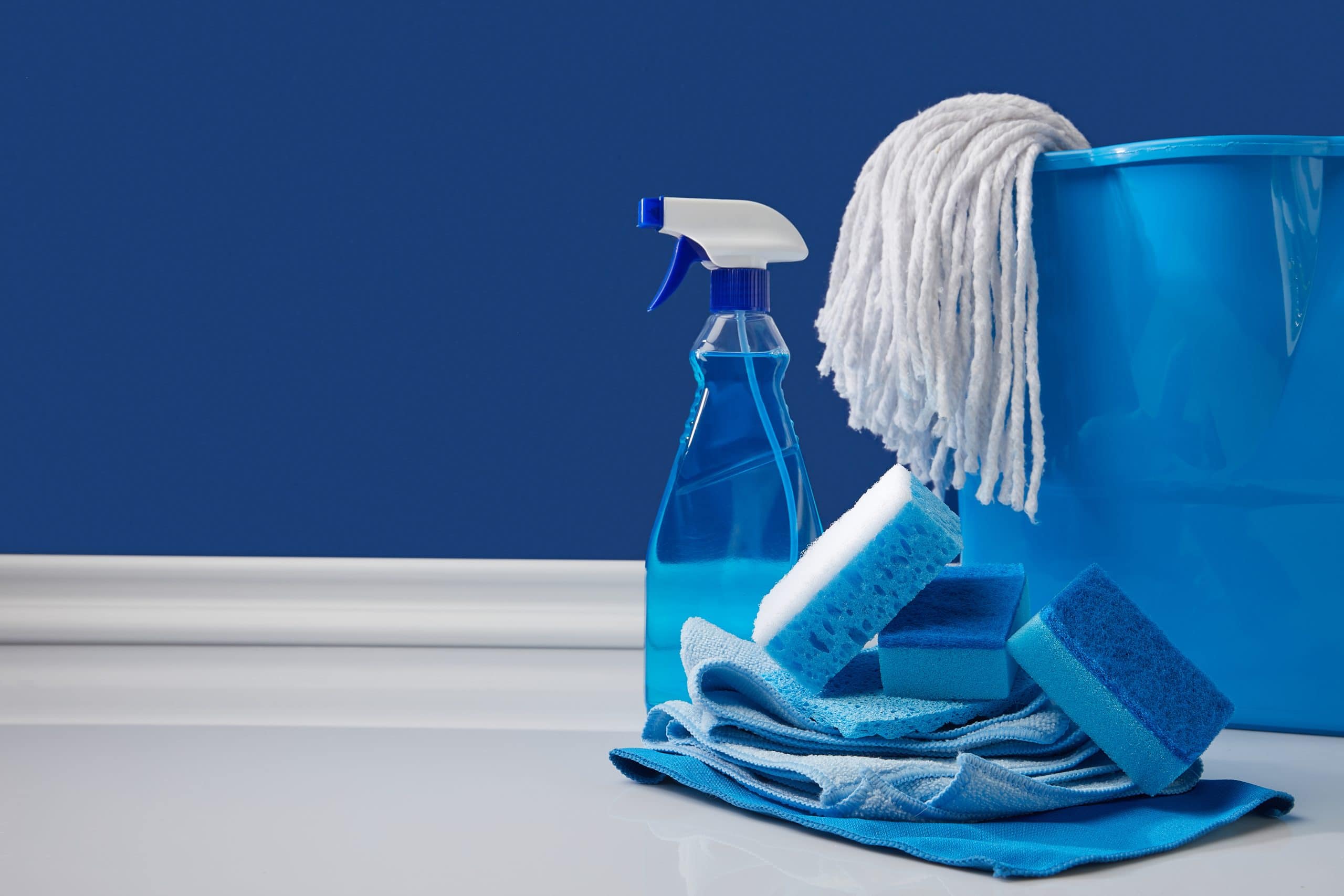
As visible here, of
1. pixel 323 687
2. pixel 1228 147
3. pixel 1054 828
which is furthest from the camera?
pixel 323 687

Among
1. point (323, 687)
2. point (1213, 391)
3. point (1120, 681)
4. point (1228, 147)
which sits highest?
point (1228, 147)

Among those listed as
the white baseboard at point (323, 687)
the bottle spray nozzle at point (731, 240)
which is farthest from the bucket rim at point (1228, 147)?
the white baseboard at point (323, 687)

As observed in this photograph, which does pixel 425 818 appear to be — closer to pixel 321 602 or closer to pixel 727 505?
pixel 727 505

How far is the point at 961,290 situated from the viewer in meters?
0.71

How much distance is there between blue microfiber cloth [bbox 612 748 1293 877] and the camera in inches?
18.9

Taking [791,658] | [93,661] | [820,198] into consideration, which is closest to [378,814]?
[791,658]

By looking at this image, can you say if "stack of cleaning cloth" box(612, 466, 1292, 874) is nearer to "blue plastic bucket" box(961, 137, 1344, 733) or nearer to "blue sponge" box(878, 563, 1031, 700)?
"blue sponge" box(878, 563, 1031, 700)

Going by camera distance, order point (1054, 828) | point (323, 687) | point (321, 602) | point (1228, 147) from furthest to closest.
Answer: point (321, 602), point (323, 687), point (1228, 147), point (1054, 828)

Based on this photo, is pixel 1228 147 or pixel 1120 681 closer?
pixel 1120 681

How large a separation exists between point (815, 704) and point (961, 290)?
262 mm

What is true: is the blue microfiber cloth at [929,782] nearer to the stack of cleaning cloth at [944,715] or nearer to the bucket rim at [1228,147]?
the stack of cleaning cloth at [944,715]

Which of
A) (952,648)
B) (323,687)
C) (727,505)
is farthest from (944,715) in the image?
(323,687)

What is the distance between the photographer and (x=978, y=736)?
1.78 ft

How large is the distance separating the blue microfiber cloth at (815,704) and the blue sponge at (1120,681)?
1.1 inches
